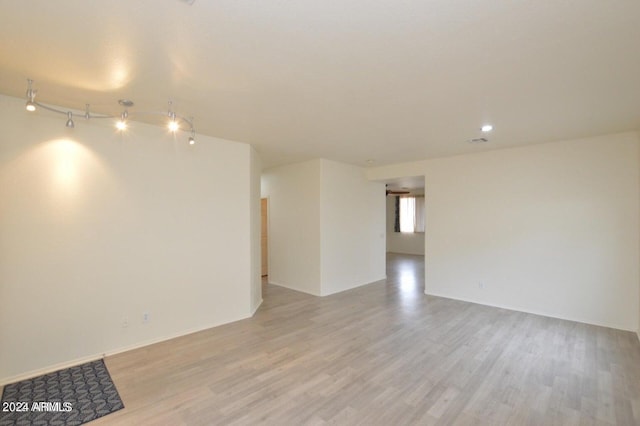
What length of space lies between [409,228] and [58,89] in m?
10.9

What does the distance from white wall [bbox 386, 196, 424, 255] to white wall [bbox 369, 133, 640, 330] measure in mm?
5825

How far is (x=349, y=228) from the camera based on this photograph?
6.20 metres

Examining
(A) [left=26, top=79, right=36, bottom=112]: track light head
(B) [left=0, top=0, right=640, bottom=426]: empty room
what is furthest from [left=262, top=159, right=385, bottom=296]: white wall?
(A) [left=26, top=79, right=36, bottom=112]: track light head

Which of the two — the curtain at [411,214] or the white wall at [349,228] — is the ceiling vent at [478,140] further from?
the curtain at [411,214]

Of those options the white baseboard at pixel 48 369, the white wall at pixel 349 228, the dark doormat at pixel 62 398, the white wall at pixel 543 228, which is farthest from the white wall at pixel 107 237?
the white wall at pixel 543 228

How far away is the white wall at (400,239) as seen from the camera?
1134cm

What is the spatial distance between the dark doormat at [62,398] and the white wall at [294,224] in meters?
3.50

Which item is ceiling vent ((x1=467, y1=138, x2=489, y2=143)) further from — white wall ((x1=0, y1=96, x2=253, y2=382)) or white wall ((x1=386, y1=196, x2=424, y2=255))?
white wall ((x1=386, y1=196, x2=424, y2=255))

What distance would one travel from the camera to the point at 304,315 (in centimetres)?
449

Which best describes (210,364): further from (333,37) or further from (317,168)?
(317,168)

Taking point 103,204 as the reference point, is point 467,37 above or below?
above

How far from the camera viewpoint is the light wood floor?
88.7 inches

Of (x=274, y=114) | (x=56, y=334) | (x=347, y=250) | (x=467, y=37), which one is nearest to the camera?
(x=467, y=37)

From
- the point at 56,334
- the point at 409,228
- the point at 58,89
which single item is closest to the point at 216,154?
the point at 58,89
